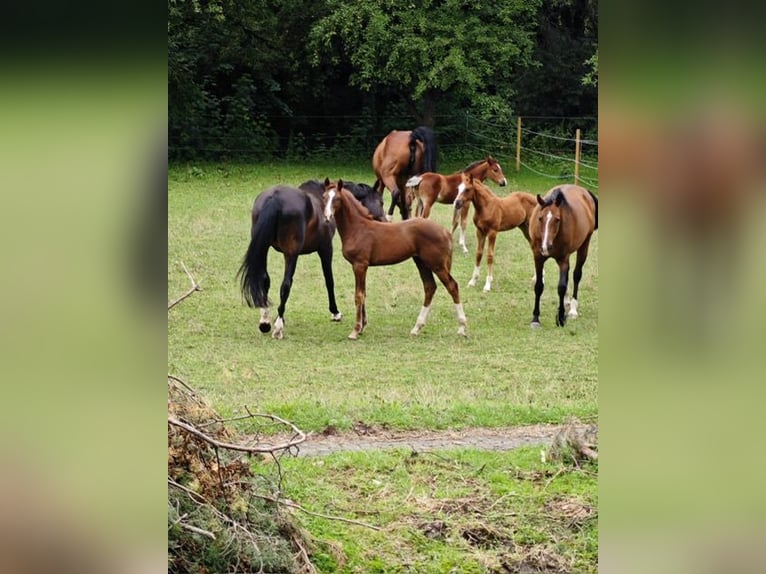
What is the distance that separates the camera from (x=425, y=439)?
14.7ft

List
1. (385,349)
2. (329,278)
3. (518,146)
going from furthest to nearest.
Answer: (518,146) < (329,278) < (385,349)

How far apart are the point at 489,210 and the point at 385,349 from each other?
6.80 feet

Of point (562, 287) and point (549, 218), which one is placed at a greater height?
point (549, 218)

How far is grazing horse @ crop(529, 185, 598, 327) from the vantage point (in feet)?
21.4

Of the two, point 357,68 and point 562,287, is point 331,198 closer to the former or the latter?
point 562,287

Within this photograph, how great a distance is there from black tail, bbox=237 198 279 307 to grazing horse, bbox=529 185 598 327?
1721 mm

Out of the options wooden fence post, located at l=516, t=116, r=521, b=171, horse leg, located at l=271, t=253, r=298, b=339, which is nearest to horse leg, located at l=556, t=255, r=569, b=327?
horse leg, located at l=271, t=253, r=298, b=339

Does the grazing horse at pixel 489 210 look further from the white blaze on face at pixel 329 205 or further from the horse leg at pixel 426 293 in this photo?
the white blaze on face at pixel 329 205

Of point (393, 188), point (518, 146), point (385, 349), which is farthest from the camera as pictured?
point (518, 146)

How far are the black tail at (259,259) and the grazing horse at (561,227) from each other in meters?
1.72

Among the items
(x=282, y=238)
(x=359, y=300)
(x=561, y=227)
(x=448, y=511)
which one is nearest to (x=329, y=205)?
(x=282, y=238)
